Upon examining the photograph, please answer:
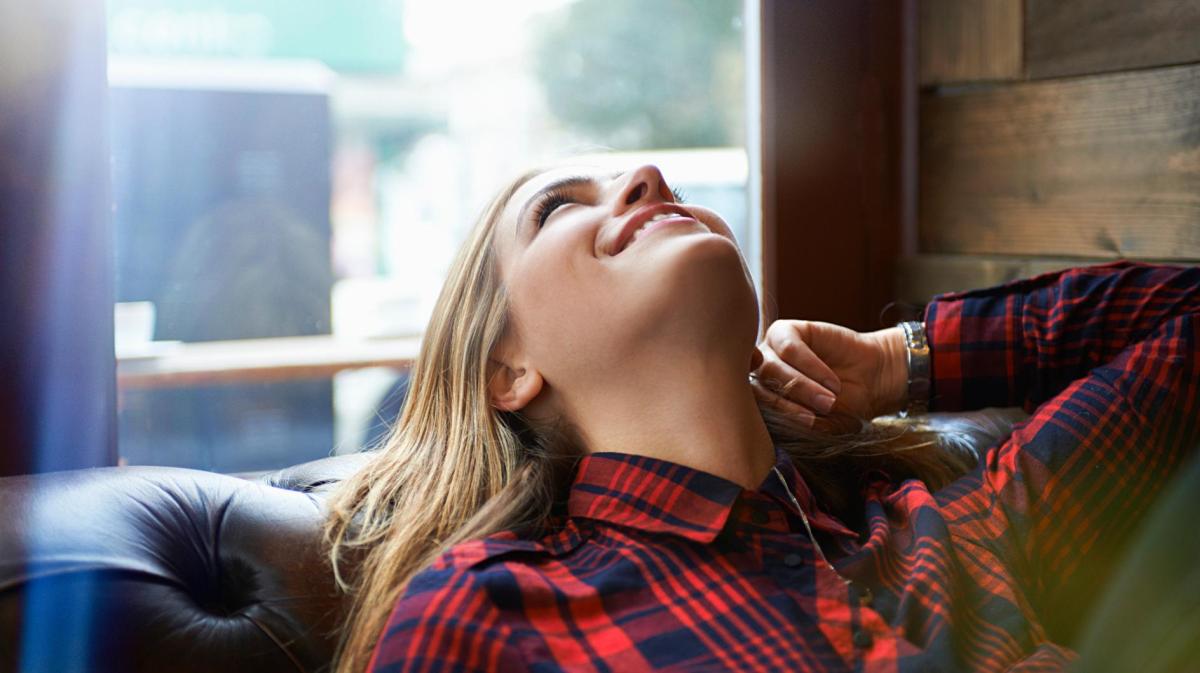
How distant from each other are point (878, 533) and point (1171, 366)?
0.47 m

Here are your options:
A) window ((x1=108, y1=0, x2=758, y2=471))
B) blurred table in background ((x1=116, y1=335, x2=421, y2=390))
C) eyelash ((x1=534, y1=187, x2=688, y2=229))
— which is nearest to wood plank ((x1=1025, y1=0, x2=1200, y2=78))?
window ((x1=108, y1=0, x2=758, y2=471))

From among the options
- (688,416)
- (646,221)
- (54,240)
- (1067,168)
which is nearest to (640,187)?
(646,221)

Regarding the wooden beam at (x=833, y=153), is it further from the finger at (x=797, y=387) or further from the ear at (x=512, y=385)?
the ear at (x=512, y=385)

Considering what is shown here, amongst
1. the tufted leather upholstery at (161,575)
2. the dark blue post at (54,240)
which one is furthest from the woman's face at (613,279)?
the dark blue post at (54,240)

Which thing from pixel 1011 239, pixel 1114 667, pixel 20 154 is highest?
pixel 20 154

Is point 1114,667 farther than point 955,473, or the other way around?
point 955,473

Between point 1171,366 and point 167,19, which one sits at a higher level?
point 167,19

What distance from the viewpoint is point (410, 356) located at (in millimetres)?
2084

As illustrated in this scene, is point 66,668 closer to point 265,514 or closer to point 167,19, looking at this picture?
point 265,514

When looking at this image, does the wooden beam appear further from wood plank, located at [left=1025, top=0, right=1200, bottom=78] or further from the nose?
the nose

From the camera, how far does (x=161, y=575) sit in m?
1.00

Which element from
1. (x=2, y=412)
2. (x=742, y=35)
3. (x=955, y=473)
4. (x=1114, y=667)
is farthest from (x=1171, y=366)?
(x=2, y=412)

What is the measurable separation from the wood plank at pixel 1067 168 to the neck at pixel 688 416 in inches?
33.4

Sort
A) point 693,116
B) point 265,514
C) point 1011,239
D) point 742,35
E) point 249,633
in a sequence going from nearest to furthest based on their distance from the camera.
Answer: point 249,633 < point 265,514 < point 1011,239 < point 742,35 < point 693,116
